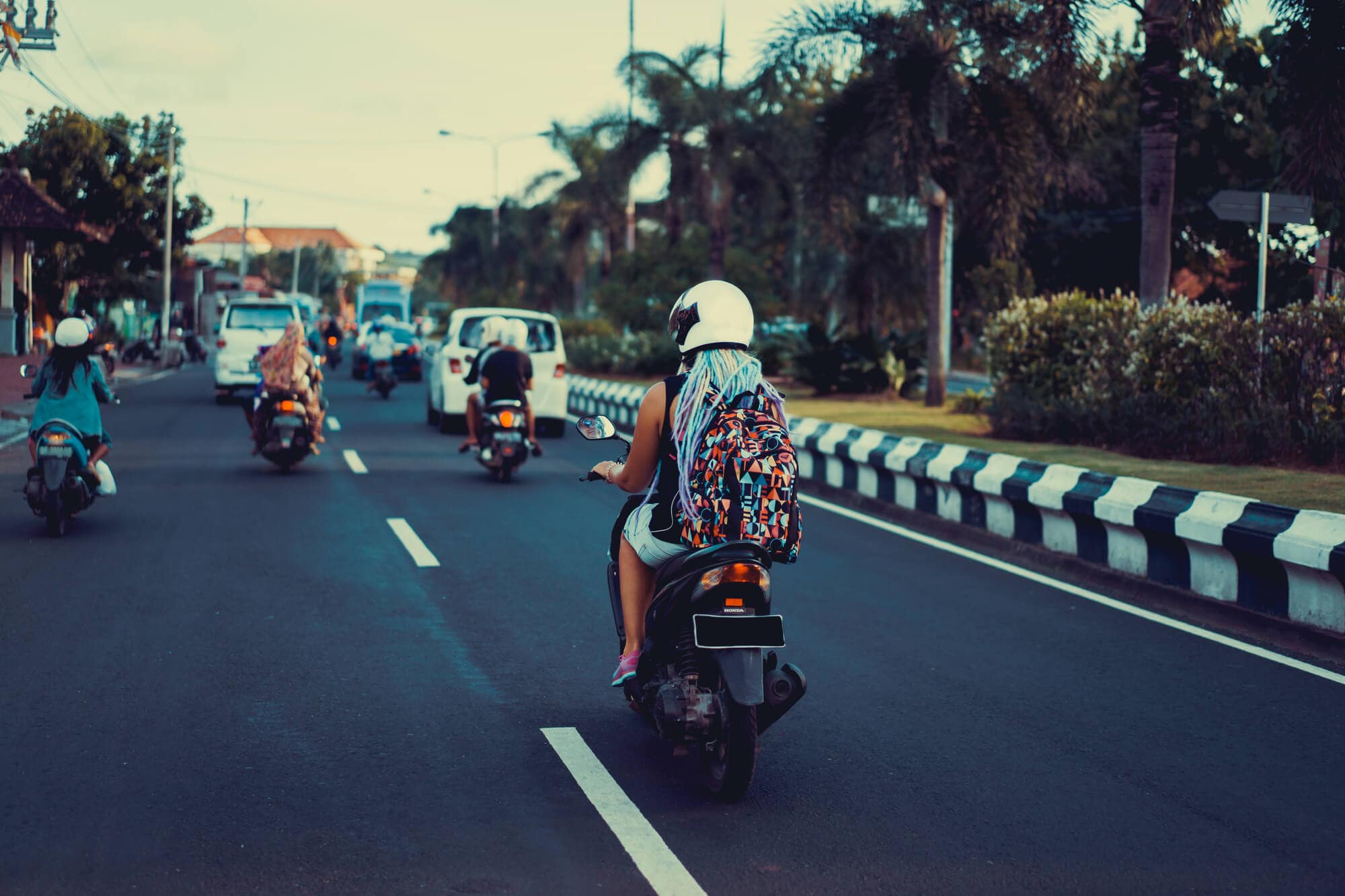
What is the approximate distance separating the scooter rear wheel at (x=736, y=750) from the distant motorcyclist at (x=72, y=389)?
737 centimetres

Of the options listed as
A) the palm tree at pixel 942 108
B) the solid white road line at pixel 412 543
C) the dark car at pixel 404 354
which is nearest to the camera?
the solid white road line at pixel 412 543

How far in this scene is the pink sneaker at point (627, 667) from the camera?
18.2ft

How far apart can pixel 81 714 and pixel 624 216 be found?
4774cm

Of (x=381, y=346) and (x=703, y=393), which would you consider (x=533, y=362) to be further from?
(x=703, y=393)

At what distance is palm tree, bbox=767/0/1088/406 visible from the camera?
2162cm

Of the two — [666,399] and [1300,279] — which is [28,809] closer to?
[666,399]

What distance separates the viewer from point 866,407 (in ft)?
79.5

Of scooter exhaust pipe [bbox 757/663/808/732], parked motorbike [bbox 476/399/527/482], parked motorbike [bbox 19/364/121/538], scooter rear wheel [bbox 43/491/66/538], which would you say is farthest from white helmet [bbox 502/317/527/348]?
scooter exhaust pipe [bbox 757/663/808/732]

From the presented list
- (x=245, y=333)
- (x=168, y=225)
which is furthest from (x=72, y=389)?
(x=168, y=225)

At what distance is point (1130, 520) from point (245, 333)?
2024 centimetres

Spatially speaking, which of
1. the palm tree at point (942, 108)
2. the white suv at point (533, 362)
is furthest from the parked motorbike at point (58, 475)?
the palm tree at point (942, 108)

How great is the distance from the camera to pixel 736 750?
5.02 meters

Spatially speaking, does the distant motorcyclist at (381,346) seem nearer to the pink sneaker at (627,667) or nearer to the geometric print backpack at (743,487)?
the pink sneaker at (627,667)

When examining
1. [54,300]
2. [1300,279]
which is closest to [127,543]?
[1300,279]
